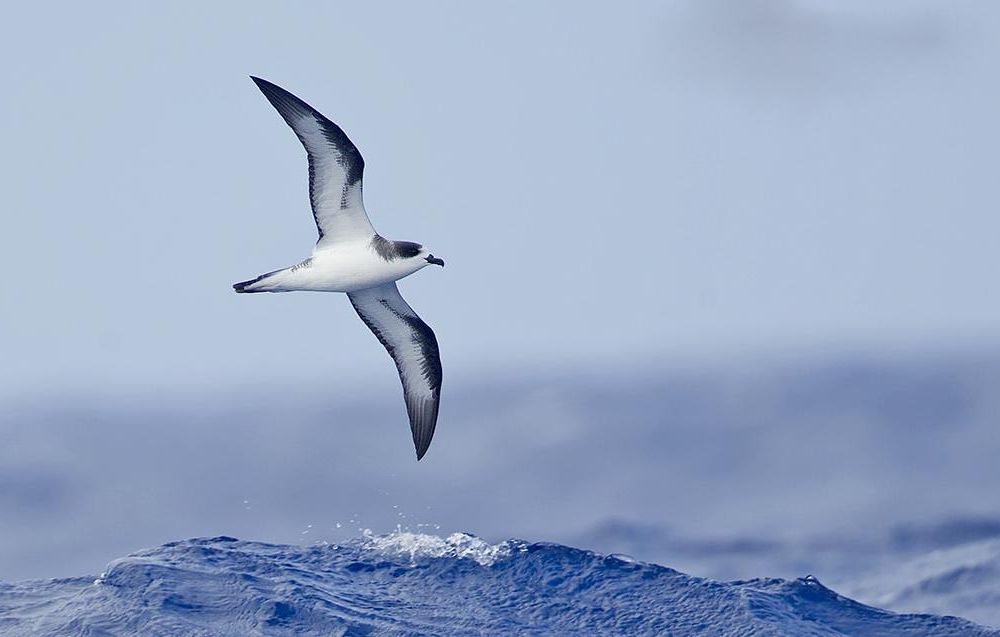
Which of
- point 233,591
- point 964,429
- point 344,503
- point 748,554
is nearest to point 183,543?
point 233,591

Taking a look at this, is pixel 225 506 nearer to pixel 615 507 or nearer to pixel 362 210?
pixel 615 507

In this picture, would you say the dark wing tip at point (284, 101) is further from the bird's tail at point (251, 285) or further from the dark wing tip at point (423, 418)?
the dark wing tip at point (423, 418)

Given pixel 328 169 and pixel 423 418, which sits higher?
pixel 328 169

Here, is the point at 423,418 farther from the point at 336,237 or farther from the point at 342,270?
the point at 336,237

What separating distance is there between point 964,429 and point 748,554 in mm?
47161

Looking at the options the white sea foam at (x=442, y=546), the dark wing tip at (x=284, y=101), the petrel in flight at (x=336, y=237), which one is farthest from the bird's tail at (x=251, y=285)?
the white sea foam at (x=442, y=546)

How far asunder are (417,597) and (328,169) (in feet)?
25.4

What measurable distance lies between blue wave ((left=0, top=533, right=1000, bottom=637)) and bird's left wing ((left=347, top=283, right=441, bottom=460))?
9.23 ft

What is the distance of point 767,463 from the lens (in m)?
87.7

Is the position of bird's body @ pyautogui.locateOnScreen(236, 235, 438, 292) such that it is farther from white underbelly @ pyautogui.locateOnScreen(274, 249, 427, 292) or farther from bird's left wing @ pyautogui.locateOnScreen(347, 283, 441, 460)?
bird's left wing @ pyautogui.locateOnScreen(347, 283, 441, 460)

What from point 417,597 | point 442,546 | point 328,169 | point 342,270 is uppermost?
point 328,169

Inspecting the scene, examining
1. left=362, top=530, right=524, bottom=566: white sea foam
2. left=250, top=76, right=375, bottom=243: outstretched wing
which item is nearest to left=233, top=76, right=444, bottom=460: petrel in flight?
left=250, top=76, right=375, bottom=243: outstretched wing

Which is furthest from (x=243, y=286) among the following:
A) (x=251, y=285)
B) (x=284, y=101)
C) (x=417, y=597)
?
(x=417, y=597)

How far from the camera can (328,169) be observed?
22.3m
